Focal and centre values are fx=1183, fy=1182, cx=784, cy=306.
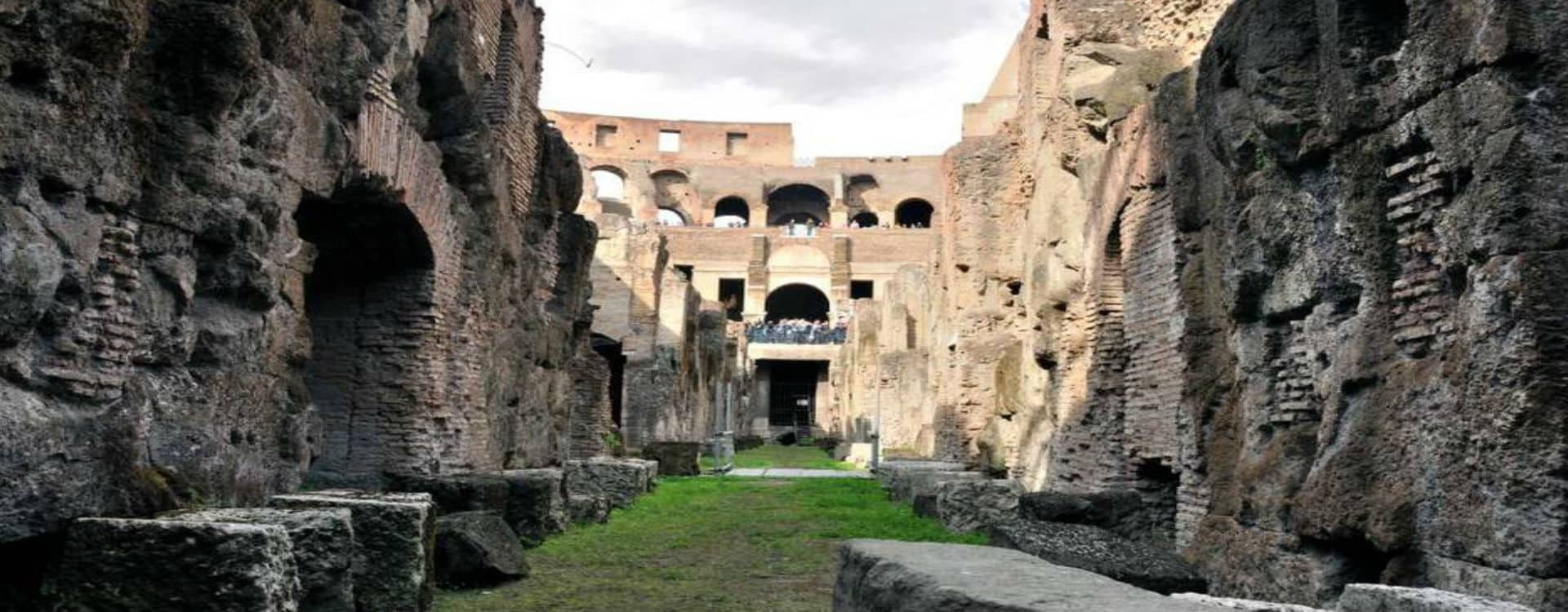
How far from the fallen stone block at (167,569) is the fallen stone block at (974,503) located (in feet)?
19.0

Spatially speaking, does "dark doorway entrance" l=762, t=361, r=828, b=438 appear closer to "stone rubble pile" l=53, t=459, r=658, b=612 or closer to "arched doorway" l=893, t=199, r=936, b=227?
"arched doorway" l=893, t=199, r=936, b=227

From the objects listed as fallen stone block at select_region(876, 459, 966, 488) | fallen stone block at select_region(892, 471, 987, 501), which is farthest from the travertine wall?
fallen stone block at select_region(876, 459, 966, 488)

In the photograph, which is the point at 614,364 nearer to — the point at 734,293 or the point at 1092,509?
the point at 1092,509

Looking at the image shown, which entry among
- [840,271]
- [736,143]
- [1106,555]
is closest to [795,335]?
[840,271]

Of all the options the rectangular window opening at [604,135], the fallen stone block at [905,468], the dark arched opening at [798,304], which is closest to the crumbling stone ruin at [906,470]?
the fallen stone block at [905,468]

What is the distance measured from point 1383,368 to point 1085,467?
4.73 m

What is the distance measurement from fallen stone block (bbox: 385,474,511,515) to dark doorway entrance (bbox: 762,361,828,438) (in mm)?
32255

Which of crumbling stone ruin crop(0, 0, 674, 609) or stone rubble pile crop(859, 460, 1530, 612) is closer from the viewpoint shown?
stone rubble pile crop(859, 460, 1530, 612)

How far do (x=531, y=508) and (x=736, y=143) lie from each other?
47.7 metres

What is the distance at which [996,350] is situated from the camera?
13.6m

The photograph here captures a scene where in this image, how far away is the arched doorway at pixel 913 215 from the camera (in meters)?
51.2

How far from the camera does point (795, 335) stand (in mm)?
37969

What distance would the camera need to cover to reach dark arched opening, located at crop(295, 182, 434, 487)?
7.38 metres

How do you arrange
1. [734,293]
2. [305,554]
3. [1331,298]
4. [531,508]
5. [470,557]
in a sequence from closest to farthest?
[305,554], [1331,298], [470,557], [531,508], [734,293]
